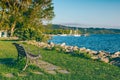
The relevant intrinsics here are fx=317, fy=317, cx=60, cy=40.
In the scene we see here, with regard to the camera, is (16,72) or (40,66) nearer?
(16,72)

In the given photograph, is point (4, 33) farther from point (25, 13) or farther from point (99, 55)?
point (99, 55)

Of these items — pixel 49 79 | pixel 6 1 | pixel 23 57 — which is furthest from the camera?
pixel 6 1

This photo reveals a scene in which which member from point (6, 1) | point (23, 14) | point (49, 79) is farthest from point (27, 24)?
point (49, 79)

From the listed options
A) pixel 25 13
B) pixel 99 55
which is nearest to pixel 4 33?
pixel 25 13

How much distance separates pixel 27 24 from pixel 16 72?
54.8 m

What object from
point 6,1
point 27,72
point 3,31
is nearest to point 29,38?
point 6,1

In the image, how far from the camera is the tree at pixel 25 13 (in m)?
67.4

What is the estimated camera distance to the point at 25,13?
69938 mm

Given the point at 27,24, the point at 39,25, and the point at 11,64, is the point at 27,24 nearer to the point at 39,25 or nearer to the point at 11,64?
the point at 39,25

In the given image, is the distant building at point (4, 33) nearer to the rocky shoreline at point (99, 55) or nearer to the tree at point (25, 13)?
the tree at point (25, 13)

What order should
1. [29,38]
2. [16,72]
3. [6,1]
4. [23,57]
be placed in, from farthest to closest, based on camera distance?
[6,1]
[29,38]
[23,57]
[16,72]

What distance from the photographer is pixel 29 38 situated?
4712 centimetres

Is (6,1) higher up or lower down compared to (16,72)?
higher up

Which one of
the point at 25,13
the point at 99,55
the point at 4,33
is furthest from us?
the point at 4,33
